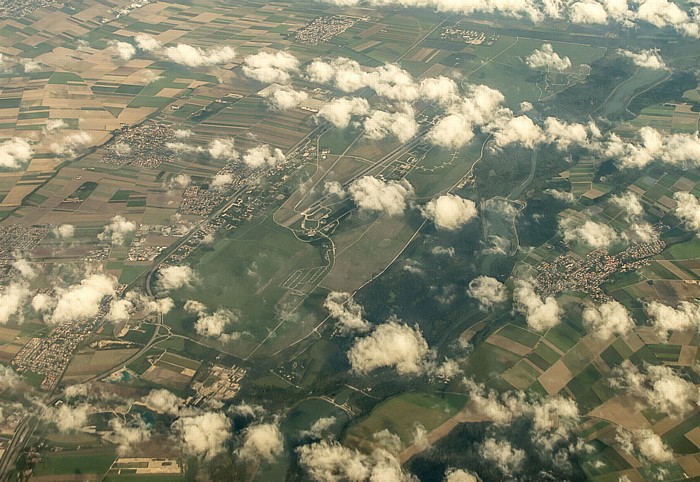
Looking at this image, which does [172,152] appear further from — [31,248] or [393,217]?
[393,217]

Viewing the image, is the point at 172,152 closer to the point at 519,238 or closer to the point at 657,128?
the point at 519,238

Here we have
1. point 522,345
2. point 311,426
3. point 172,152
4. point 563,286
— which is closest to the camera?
point 311,426

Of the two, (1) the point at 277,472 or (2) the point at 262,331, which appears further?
(2) the point at 262,331

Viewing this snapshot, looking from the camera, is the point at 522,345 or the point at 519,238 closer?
the point at 522,345

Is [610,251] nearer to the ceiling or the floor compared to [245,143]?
nearer to the floor

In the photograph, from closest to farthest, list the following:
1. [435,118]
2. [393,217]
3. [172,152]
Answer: [393,217]
[172,152]
[435,118]

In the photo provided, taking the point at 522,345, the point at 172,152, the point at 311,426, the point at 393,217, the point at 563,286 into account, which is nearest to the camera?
the point at 311,426

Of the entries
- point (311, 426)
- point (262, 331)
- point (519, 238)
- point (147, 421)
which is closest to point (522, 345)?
point (519, 238)

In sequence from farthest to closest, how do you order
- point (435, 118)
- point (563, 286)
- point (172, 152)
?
point (435, 118)
point (172, 152)
point (563, 286)

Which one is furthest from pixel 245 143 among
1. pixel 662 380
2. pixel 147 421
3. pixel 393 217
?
pixel 662 380
